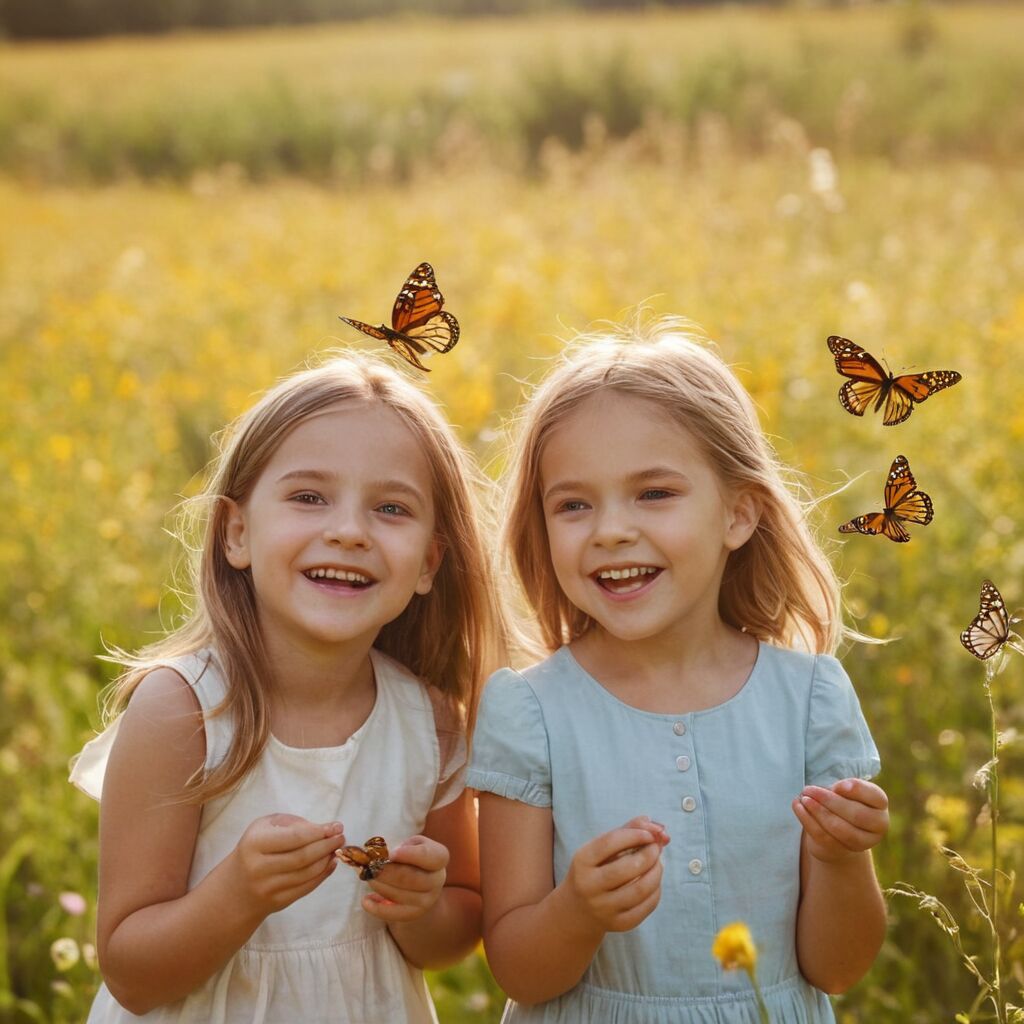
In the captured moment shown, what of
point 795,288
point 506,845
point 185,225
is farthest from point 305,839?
point 185,225

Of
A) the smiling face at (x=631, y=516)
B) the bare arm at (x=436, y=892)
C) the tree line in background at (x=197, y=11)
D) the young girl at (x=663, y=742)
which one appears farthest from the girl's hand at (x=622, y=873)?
the tree line in background at (x=197, y=11)

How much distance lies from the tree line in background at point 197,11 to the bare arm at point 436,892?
11.5 metres

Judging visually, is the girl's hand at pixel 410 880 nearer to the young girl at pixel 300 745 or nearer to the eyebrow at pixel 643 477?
the young girl at pixel 300 745

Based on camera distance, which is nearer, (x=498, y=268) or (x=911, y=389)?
(x=911, y=389)

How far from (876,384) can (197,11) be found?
13119mm

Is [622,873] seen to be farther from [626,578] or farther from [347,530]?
[347,530]

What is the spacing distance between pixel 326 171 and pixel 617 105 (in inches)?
92.5

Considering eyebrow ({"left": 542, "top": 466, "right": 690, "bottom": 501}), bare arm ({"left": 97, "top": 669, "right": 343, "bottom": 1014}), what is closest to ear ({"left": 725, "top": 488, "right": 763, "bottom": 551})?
eyebrow ({"left": 542, "top": 466, "right": 690, "bottom": 501})

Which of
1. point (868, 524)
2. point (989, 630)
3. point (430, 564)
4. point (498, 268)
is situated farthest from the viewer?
point (498, 268)

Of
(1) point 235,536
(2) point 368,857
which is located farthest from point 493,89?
(2) point 368,857

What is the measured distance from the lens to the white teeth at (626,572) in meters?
1.78

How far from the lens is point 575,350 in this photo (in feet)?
6.78

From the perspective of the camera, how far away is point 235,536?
195 cm

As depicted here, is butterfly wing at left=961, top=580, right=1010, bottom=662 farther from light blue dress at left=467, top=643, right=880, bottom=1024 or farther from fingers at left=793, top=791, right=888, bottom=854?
light blue dress at left=467, top=643, right=880, bottom=1024
